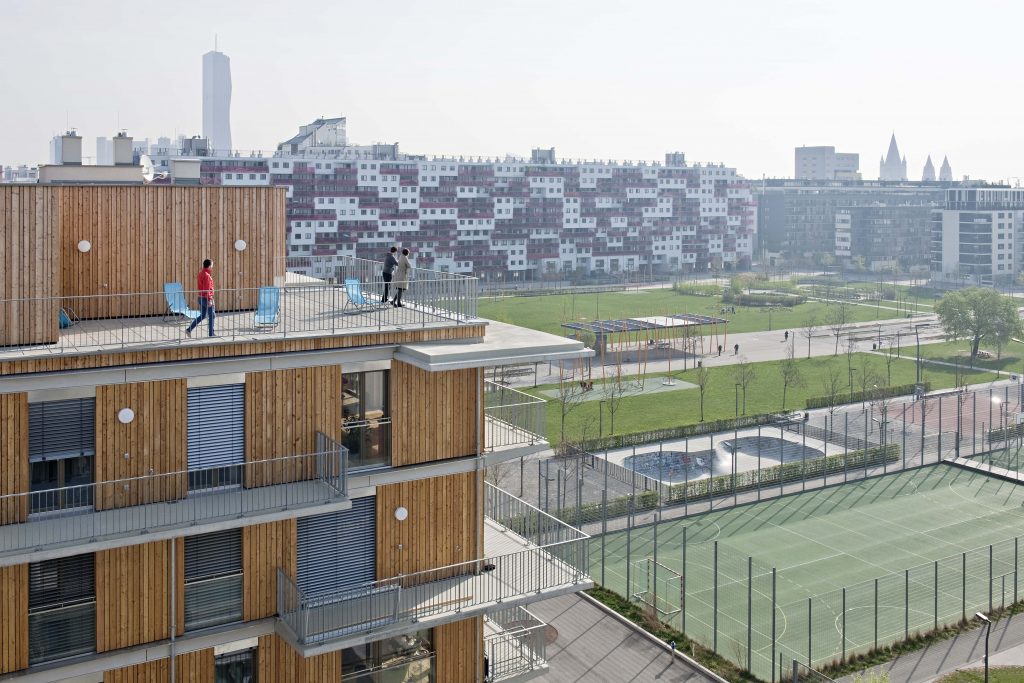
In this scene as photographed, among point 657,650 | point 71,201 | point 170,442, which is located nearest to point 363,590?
point 170,442

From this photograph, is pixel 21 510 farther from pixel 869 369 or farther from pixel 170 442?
pixel 869 369

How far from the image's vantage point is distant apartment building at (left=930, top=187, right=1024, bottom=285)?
114 m

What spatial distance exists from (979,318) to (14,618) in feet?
198

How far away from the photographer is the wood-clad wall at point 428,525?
571 inches

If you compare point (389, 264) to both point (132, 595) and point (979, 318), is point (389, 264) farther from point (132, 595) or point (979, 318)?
point (979, 318)

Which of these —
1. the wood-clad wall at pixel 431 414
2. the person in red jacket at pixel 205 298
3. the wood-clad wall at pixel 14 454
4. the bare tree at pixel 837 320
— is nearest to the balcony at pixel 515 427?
the wood-clad wall at pixel 431 414

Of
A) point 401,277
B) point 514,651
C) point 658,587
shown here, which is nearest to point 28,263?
point 401,277

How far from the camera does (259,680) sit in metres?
13.8

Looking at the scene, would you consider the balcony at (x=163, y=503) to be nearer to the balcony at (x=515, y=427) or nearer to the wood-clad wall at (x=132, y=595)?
the wood-clad wall at (x=132, y=595)

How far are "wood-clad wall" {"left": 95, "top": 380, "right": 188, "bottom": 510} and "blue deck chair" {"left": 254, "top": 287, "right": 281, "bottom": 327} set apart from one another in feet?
5.87

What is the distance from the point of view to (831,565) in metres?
28.7

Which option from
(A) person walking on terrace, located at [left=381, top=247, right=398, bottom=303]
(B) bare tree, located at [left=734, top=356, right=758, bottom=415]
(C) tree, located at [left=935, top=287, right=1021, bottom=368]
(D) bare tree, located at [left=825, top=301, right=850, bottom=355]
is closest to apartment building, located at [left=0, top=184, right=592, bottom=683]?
(A) person walking on terrace, located at [left=381, top=247, right=398, bottom=303]

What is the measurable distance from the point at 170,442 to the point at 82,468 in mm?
1063

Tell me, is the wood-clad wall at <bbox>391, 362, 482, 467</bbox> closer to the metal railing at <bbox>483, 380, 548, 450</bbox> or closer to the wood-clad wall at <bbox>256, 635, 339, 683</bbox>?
the metal railing at <bbox>483, 380, 548, 450</bbox>
